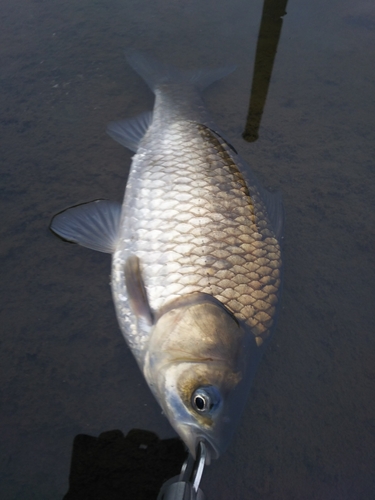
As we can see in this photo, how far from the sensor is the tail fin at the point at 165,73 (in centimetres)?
289

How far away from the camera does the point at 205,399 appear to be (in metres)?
1.48

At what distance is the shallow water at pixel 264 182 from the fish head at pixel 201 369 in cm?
28

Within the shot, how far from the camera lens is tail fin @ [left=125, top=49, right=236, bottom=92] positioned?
289 cm

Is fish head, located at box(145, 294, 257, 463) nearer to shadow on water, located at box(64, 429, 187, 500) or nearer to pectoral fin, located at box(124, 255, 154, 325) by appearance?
pectoral fin, located at box(124, 255, 154, 325)

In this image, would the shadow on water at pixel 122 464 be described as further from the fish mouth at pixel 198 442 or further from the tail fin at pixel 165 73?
the tail fin at pixel 165 73

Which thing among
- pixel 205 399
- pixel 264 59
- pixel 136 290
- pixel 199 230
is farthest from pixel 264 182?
pixel 205 399

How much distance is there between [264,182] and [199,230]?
2.96 feet

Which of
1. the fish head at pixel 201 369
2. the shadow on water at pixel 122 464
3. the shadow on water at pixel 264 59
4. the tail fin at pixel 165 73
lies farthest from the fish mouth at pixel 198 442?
the tail fin at pixel 165 73

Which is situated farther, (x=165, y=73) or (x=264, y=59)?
(x=264, y=59)

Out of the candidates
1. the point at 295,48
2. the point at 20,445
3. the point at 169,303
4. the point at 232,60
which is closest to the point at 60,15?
the point at 232,60

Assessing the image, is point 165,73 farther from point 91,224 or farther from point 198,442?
point 198,442

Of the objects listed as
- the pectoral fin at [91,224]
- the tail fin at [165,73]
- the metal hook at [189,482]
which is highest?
the tail fin at [165,73]

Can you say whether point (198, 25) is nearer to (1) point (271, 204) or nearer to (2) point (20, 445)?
(1) point (271, 204)

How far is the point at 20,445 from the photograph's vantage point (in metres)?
1.68
